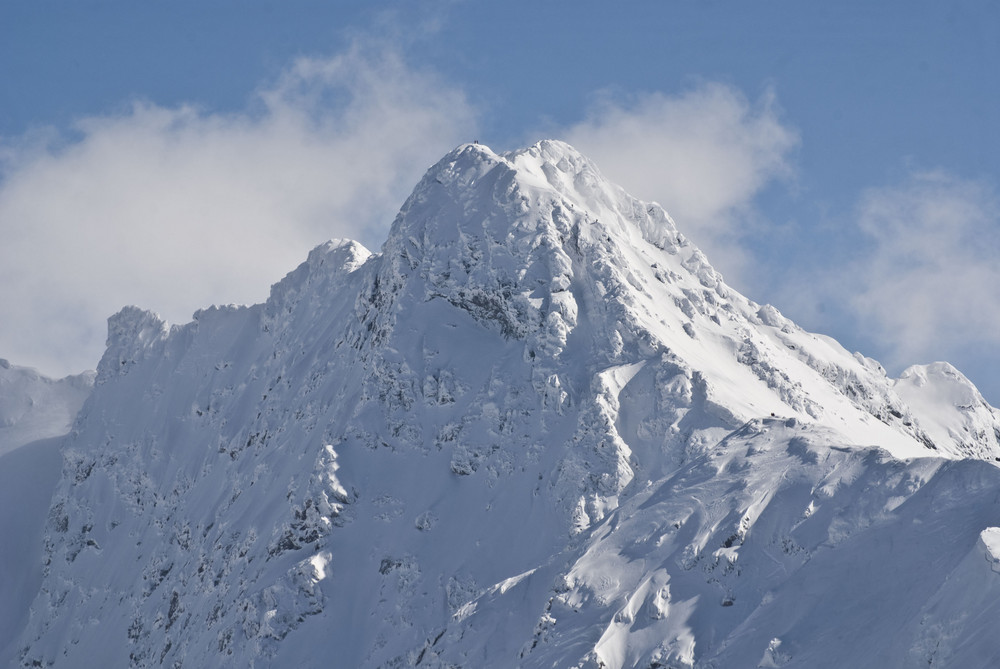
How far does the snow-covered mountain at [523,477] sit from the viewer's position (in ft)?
126

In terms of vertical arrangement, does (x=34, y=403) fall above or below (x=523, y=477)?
above

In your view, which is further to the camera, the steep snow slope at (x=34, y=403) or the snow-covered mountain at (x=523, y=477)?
the steep snow slope at (x=34, y=403)

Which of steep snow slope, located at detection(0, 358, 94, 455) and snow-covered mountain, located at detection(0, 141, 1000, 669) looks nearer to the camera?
snow-covered mountain, located at detection(0, 141, 1000, 669)

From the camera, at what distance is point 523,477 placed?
6525cm

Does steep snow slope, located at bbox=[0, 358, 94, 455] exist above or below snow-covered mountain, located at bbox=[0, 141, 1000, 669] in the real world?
above

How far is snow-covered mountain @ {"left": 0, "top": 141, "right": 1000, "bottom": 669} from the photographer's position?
38.4 m

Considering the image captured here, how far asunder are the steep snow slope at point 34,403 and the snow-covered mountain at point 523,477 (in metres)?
29.0

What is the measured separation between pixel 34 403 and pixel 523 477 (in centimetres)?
10712

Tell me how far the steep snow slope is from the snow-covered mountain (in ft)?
95.1

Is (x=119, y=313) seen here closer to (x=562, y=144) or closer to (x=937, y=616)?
(x=562, y=144)

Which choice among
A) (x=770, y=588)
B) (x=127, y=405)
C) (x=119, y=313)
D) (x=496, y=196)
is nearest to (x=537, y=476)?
(x=496, y=196)

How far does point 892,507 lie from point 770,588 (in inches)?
187

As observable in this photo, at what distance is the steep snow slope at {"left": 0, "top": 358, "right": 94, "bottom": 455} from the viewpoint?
146 m

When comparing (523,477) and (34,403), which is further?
(34,403)
